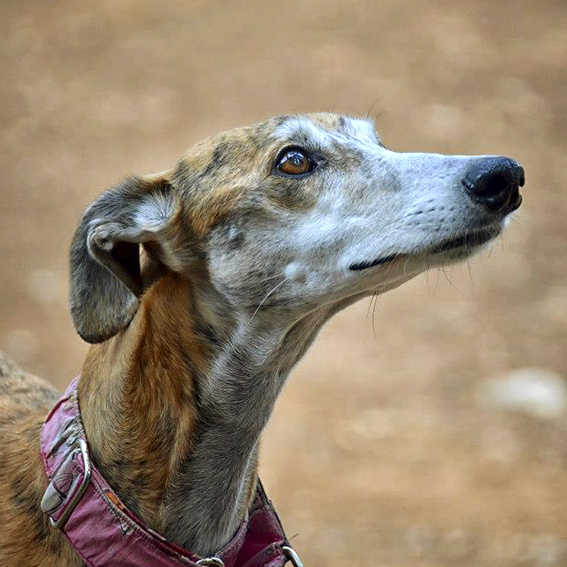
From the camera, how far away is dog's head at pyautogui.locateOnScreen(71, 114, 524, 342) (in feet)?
10.1

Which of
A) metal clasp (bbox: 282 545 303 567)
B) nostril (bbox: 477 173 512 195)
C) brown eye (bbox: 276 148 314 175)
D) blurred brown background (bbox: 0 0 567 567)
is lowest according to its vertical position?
metal clasp (bbox: 282 545 303 567)

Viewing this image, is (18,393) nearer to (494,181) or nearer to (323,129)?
(323,129)

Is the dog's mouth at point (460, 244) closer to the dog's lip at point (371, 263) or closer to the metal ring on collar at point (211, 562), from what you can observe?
the dog's lip at point (371, 263)

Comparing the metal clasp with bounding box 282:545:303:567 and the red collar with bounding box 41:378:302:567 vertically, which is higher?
the metal clasp with bounding box 282:545:303:567

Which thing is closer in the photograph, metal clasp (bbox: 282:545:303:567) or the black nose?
the black nose

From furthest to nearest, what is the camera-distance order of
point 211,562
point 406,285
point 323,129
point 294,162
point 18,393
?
point 406,285 → point 18,393 → point 323,129 → point 294,162 → point 211,562

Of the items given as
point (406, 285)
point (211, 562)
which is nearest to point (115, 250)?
point (211, 562)

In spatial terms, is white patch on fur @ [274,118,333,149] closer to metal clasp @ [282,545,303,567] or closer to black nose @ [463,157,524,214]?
black nose @ [463,157,524,214]

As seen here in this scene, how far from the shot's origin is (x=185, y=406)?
10.2 ft

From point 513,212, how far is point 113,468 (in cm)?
125

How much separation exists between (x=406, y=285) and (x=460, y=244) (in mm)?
4937

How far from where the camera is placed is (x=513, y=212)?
3146 mm

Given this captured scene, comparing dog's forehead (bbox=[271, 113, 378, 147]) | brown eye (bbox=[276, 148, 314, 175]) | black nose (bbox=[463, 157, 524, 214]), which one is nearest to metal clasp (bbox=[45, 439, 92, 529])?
brown eye (bbox=[276, 148, 314, 175])

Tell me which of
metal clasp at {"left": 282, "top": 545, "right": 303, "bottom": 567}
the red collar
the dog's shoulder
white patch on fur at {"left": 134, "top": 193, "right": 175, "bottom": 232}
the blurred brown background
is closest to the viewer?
the red collar
